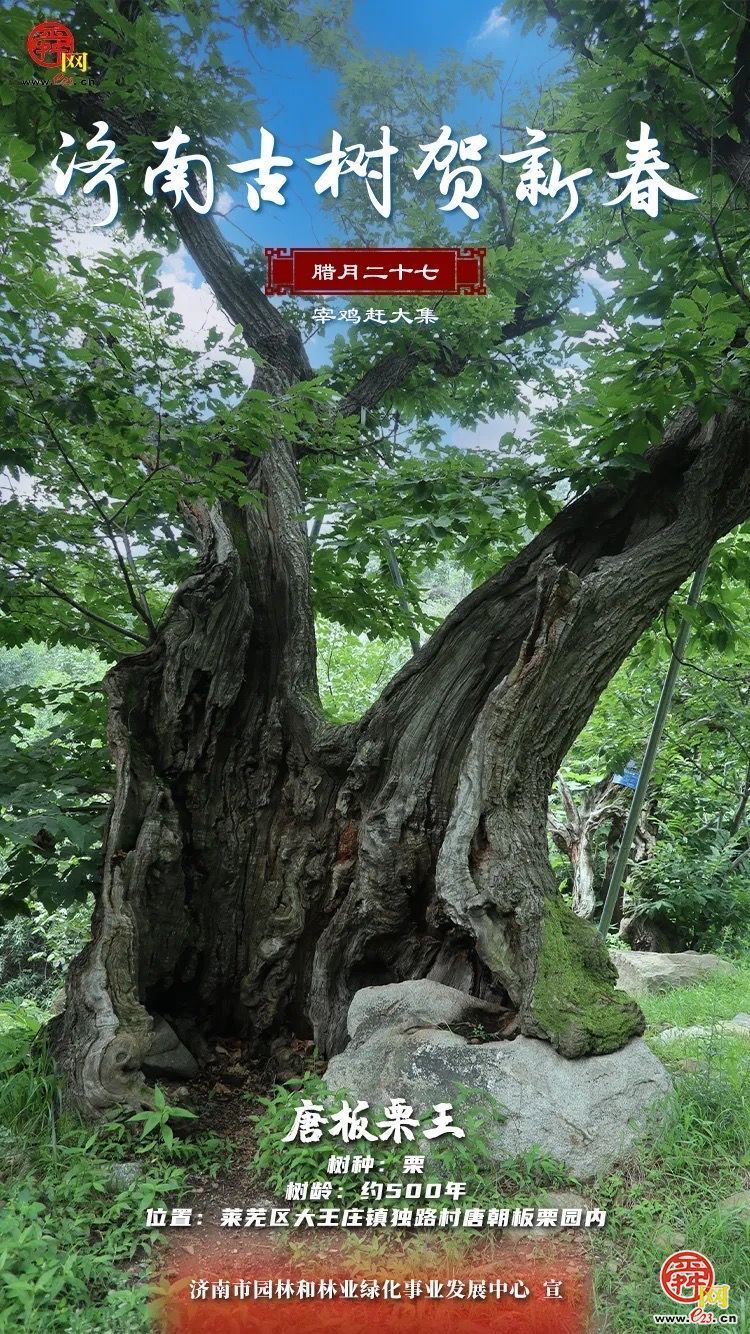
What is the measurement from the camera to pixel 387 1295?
173cm

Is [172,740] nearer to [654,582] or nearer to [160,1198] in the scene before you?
[160,1198]

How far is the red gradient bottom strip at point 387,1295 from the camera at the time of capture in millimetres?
1689

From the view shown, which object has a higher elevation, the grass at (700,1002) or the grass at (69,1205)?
the grass at (69,1205)

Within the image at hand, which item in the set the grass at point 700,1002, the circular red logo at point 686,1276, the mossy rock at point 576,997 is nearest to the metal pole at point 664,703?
the grass at point 700,1002

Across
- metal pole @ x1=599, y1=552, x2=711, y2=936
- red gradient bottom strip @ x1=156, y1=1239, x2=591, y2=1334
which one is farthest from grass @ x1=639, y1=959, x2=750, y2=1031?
red gradient bottom strip @ x1=156, y1=1239, x2=591, y2=1334

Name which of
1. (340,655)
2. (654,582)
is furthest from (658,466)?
(340,655)

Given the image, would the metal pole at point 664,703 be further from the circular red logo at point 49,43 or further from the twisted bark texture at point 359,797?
the circular red logo at point 49,43

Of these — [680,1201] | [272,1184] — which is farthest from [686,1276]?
[272,1184]

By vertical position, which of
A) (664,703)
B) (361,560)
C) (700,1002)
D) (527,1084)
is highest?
(361,560)

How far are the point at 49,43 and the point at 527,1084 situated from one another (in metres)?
3.62

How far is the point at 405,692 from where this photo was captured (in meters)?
3.18

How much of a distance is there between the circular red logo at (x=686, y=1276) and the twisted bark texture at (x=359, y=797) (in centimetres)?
66

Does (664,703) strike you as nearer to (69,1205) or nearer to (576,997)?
(576,997)

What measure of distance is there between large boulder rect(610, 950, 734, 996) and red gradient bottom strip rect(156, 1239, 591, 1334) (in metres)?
4.06
